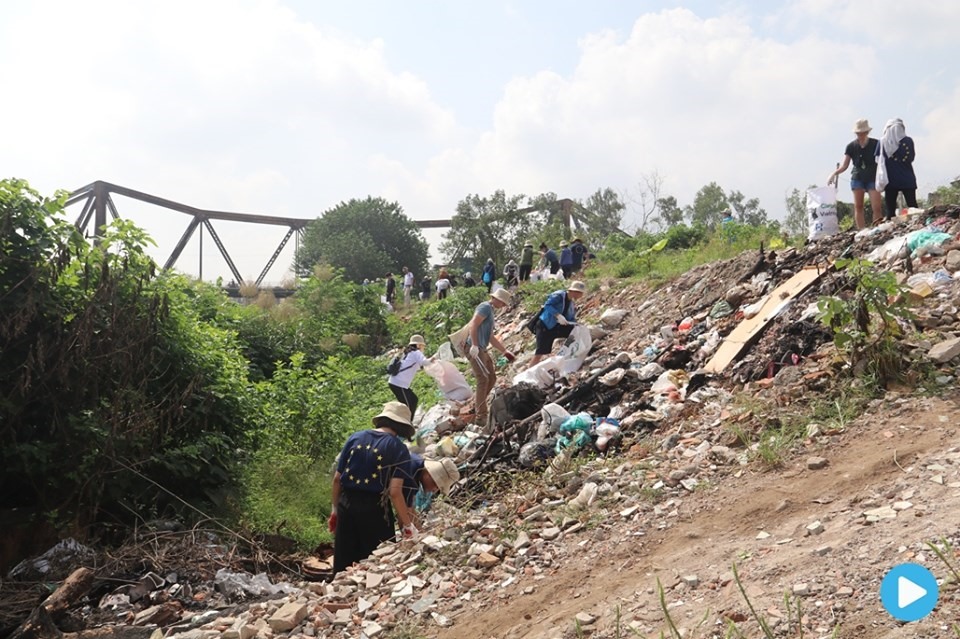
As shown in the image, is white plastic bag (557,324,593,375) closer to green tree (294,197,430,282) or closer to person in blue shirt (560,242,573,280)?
person in blue shirt (560,242,573,280)

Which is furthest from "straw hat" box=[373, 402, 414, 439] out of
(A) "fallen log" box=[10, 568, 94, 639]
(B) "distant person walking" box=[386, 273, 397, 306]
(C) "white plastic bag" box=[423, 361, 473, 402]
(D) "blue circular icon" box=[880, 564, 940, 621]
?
(B) "distant person walking" box=[386, 273, 397, 306]

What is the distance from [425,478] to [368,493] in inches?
13.0

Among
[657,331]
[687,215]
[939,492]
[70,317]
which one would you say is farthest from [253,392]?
[687,215]

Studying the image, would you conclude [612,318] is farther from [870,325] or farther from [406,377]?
[870,325]

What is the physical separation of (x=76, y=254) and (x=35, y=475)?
5.07 feet

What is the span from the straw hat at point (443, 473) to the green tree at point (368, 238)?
29264 millimetres

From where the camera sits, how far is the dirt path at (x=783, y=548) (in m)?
2.73

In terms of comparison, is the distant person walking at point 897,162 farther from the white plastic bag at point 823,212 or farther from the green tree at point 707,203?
the green tree at point 707,203

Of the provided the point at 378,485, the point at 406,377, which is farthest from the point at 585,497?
the point at 406,377

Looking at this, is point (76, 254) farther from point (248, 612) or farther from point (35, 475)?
point (248, 612)

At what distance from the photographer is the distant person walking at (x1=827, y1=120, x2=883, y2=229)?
26.3 ft

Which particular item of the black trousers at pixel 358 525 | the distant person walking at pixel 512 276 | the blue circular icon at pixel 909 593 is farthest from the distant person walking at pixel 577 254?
the blue circular icon at pixel 909 593

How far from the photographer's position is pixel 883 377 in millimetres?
4676

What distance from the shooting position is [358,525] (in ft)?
14.9
